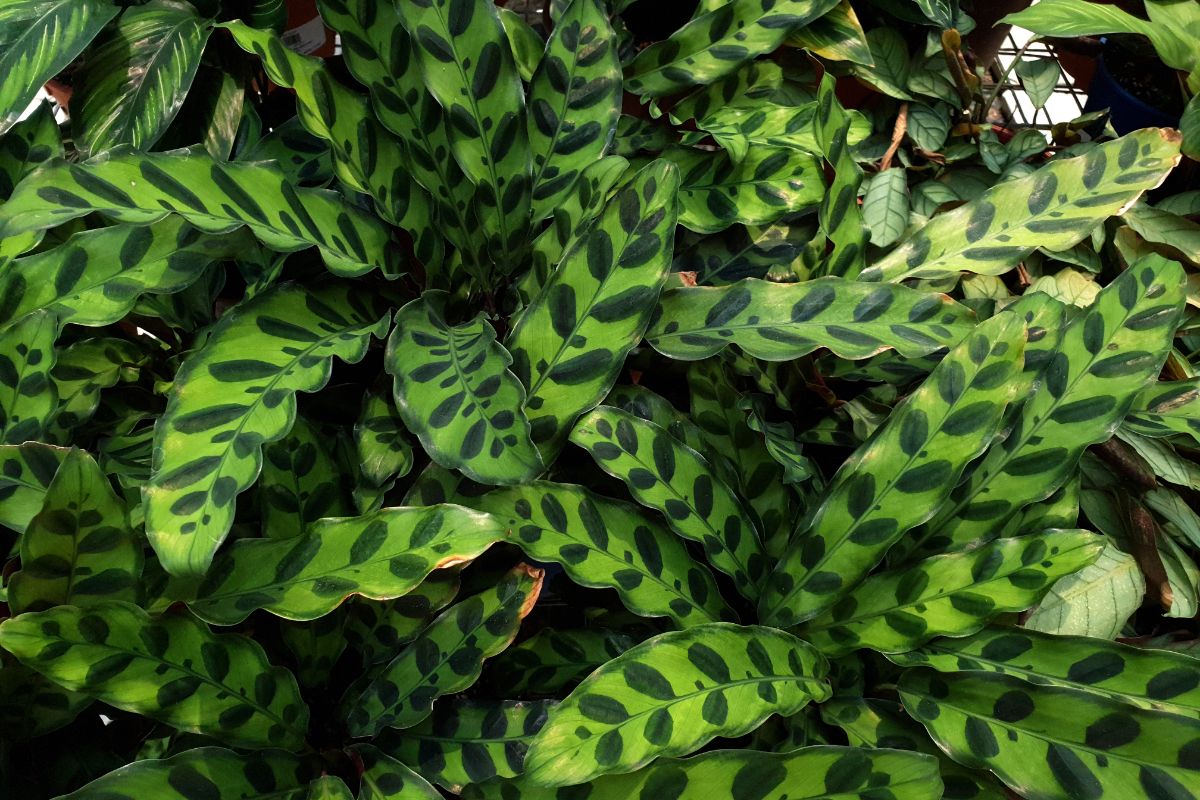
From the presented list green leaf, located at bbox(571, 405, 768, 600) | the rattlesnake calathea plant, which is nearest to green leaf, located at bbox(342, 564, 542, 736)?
the rattlesnake calathea plant

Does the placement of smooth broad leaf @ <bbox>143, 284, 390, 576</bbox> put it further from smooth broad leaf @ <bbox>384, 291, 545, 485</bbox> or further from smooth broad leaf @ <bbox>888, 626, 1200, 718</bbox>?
smooth broad leaf @ <bbox>888, 626, 1200, 718</bbox>

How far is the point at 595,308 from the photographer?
694 mm

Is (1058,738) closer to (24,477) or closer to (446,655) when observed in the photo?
(446,655)

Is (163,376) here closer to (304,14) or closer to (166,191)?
(166,191)

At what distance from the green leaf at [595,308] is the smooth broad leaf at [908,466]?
20 centimetres

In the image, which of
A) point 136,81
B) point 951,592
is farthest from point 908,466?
point 136,81

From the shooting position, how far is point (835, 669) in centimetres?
77

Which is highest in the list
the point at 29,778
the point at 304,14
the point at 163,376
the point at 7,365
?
the point at 304,14

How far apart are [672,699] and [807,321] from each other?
0.31 metres

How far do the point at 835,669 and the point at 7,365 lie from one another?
0.70m

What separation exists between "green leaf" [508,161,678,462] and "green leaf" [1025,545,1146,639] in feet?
A: 1.48

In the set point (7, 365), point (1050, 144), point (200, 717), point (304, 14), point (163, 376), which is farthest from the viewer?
point (304, 14)

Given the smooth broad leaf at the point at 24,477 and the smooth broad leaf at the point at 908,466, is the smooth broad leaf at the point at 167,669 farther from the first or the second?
the smooth broad leaf at the point at 908,466

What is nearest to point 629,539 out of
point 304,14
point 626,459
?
point 626,459
